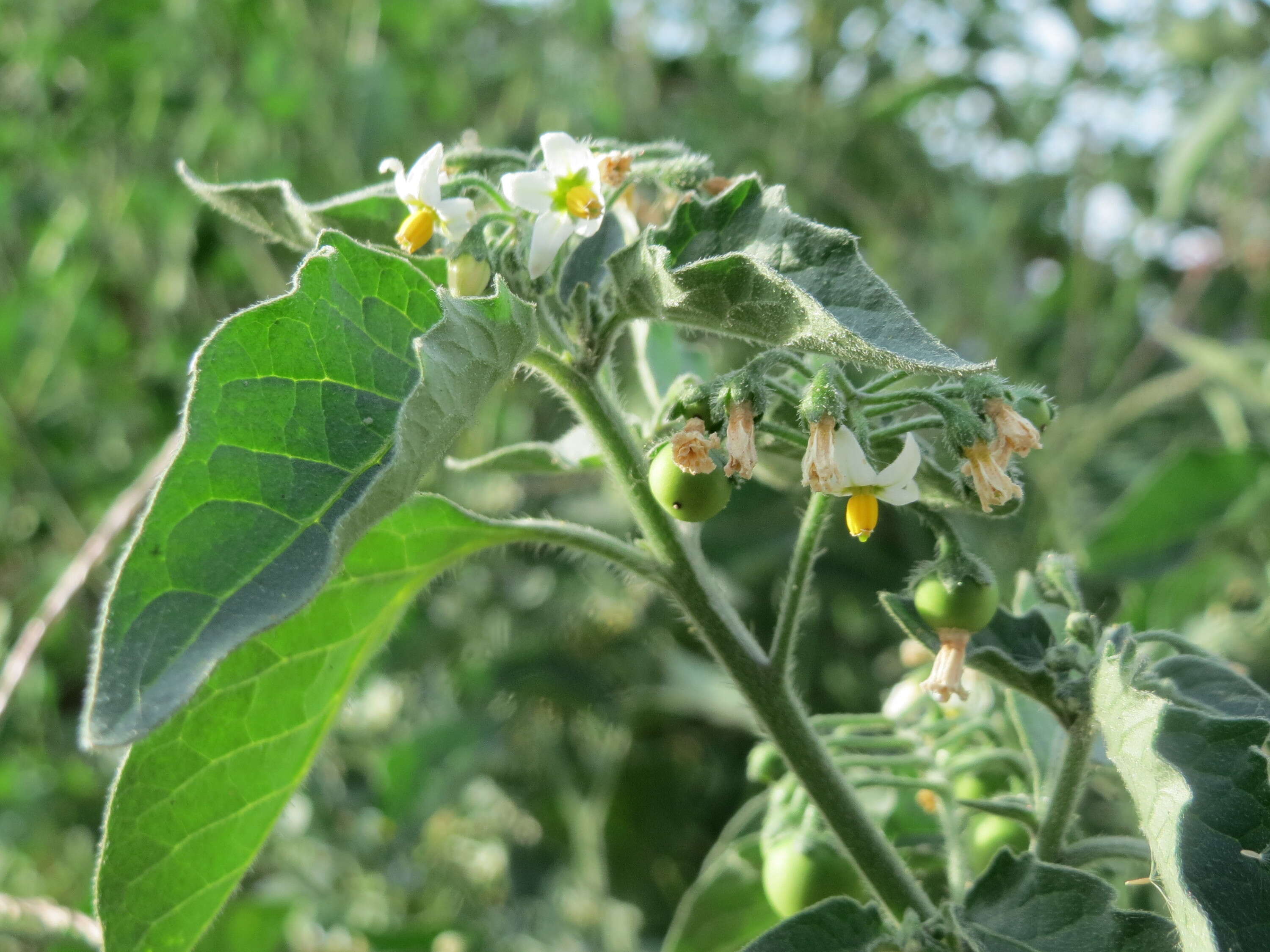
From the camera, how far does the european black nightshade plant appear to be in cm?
48

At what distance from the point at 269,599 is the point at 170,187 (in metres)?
2.39


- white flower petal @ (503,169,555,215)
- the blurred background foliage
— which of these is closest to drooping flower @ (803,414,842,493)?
white flower petal @ (503,169,555,215)

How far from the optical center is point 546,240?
0.65 m

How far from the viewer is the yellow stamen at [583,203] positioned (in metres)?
0.65

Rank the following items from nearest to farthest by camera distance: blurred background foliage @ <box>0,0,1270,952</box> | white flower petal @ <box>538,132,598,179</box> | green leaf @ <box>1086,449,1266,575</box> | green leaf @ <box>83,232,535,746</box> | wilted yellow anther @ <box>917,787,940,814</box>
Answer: green leaf @ <box>83,232,535,746</box>, white flower petal @ <box>538,132,598,179</box>, wilted yellow anther @ <box>917,787,940,814</box>, green leaf @ <box>1086,449,1266,575</box>, blurred background foliage @ <box>0,0,1270,952</box>

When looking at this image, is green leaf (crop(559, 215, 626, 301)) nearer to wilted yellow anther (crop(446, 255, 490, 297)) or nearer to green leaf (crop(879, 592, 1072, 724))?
wilted yellow anther (crop(446, 255, 490, 297))

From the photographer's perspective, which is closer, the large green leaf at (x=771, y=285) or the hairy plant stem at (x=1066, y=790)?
the large green leaf at (x=771, y=285)

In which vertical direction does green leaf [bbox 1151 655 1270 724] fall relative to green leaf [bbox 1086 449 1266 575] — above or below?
above

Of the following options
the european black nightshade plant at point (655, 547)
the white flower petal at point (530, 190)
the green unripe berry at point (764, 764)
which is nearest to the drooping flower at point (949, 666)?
the european black nightshade plant at point (655, 547)

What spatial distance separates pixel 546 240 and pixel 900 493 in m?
0.24

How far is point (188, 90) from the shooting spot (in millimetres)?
2678

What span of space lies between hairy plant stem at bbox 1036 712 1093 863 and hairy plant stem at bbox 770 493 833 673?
16 centimetres

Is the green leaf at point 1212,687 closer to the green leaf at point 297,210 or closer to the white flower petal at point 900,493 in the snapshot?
the white flower petal at point 900,493

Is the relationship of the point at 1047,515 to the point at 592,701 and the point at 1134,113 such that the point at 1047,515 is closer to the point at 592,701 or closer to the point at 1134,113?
the point at 592,701
